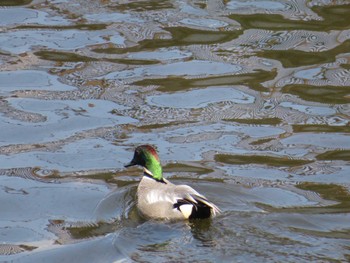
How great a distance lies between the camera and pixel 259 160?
10000mm

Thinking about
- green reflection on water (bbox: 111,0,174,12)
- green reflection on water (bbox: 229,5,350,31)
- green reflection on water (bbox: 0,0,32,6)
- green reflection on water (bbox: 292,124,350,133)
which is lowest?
green reflection on water (bbox: 292,124,350,133)

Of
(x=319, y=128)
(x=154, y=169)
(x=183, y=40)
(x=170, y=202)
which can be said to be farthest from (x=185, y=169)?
(x=183, y=40)

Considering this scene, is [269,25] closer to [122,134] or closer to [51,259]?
[122,134]

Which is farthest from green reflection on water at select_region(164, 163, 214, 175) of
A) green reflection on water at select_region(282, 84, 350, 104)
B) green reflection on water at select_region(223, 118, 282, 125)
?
green reflection on water at select_region(282, 84, 350, 104)

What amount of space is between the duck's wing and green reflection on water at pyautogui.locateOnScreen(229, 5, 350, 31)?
505 cm

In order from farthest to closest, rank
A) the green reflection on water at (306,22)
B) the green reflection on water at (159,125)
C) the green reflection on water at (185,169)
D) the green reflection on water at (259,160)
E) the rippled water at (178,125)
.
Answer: the green reflection on water at (306,22) < the green reflection on water at (159,125) < the green reflection on water at (259,160) < the green reflection on water at (185,169) < the rippled water at (178,125)

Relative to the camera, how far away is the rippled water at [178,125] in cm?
847

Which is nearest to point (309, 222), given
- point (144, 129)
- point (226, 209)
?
point (226, 209)

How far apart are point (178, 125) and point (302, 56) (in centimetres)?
256

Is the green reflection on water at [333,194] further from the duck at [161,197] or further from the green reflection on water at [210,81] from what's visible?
the green reflection on water at [210,81]

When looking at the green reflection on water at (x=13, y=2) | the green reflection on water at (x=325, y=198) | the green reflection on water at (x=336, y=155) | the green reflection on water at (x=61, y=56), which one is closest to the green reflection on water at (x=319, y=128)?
the green reflection on water at (x=336, y=155)

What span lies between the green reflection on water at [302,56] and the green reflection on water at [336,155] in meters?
2.57

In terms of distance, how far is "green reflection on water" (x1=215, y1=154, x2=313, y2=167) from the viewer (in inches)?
391

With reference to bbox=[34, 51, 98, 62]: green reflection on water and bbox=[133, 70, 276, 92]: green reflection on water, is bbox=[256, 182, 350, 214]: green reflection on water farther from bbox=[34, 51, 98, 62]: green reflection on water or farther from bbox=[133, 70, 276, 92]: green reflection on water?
bbox=[34, 51, 98, 62]: green reflection on water
